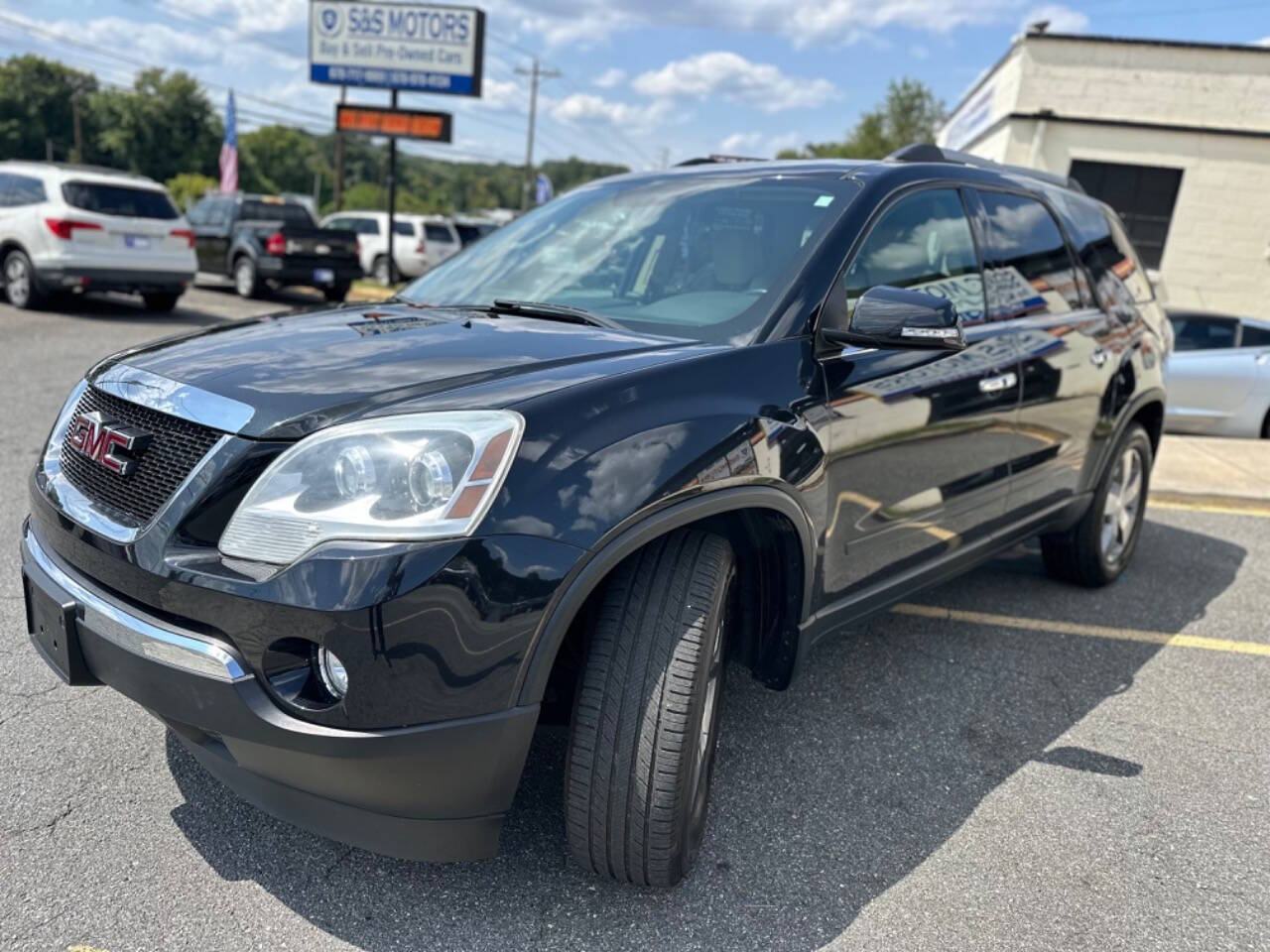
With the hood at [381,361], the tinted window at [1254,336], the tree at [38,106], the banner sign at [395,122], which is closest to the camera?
the hood at [381,361]

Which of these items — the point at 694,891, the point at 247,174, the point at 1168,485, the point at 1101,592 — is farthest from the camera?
the point at 247,174

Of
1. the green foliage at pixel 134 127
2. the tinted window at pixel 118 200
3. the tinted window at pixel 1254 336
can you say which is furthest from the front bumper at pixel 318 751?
the green foliage at pixel 134 127

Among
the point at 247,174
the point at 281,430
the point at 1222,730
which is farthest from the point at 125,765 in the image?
the point at 247,174

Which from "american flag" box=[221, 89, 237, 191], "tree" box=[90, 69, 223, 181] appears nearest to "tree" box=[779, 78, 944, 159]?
"american flag" box=[221, 89, 237, 191]

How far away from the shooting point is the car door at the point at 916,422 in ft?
9.07

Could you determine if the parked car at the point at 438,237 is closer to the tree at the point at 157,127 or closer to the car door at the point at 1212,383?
the car door at the point at 1212,383

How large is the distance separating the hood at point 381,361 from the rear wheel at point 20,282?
36.7ft

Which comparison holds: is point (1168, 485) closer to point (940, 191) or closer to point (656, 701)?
point (940, 191)

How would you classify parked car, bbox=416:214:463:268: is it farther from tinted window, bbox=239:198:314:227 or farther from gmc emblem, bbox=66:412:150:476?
gmc emblem, bbox=66:412:150:476

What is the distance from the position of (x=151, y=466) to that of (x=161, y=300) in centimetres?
1253

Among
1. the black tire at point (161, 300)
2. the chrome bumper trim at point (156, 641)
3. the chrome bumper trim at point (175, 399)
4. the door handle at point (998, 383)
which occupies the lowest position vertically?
the black tire at point (161, 300)

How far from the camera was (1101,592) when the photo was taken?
480 cm

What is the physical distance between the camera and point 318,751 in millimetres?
1880

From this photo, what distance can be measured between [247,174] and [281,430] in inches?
4067
